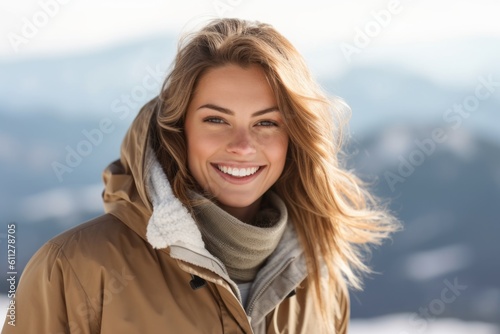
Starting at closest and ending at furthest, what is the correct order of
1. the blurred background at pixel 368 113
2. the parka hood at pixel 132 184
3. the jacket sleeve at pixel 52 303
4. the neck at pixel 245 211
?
the jacket sleeve at pixel 52 303 < the parka hood at pixel 132 184 < the neck at pixel 245 211 < the blurred background at pixel 368 113

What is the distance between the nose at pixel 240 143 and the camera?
160cm

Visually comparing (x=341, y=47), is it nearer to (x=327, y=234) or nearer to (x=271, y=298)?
(x=327, y=234)

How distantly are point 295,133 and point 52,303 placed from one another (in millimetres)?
742

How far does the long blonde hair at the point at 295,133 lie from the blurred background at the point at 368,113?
2.46m

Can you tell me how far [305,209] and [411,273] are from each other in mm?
2850

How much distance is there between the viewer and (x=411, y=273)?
4512mm

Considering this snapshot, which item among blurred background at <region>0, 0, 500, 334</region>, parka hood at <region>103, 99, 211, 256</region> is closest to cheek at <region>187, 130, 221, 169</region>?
parka hood at <region>103, 99, 211, 256</region>

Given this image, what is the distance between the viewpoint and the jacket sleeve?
4.70 ft

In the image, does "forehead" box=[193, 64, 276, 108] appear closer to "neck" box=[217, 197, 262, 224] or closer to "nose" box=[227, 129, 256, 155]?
"nose" box=[227, 129, 256, 155]

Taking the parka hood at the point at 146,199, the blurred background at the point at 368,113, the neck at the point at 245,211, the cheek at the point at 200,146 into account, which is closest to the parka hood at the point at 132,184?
the parka hood at the point at 146,199

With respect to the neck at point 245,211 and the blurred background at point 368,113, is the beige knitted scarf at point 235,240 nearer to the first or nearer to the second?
the neck at point 245,211

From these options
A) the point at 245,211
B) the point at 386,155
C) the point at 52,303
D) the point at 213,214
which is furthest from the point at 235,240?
the point at 386,155

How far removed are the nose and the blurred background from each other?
109 inches

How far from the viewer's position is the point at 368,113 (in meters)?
4.91
